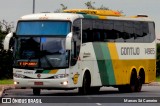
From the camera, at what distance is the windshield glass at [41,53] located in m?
31.3

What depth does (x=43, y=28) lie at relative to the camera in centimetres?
3206

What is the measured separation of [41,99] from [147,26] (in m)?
11.4

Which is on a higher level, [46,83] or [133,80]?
[46,83]

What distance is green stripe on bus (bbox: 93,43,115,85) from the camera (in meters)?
34.5

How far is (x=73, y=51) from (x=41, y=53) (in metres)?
1.40

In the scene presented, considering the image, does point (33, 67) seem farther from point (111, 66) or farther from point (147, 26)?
point (147, 26)

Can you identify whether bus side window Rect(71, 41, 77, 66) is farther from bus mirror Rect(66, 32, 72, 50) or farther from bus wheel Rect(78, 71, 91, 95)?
bus wheel Rect(78, 71, 91, 95)

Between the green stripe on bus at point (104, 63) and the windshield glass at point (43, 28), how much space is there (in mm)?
2747

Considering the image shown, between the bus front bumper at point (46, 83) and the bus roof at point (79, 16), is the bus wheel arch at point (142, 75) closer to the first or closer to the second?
the bus roof at point (79, 16)

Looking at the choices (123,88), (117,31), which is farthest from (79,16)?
(123,88)

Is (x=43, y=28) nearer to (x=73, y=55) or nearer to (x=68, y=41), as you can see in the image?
(x=73, y=55)

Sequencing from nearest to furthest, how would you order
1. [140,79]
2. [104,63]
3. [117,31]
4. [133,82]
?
[104,63]
[117,31]
[133,82]
[140,79]

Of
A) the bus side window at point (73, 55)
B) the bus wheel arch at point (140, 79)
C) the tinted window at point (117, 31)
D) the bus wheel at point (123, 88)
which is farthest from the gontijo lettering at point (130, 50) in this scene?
the bus side window at point (73, 55)

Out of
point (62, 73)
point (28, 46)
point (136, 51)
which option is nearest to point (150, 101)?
point (62, 73)
